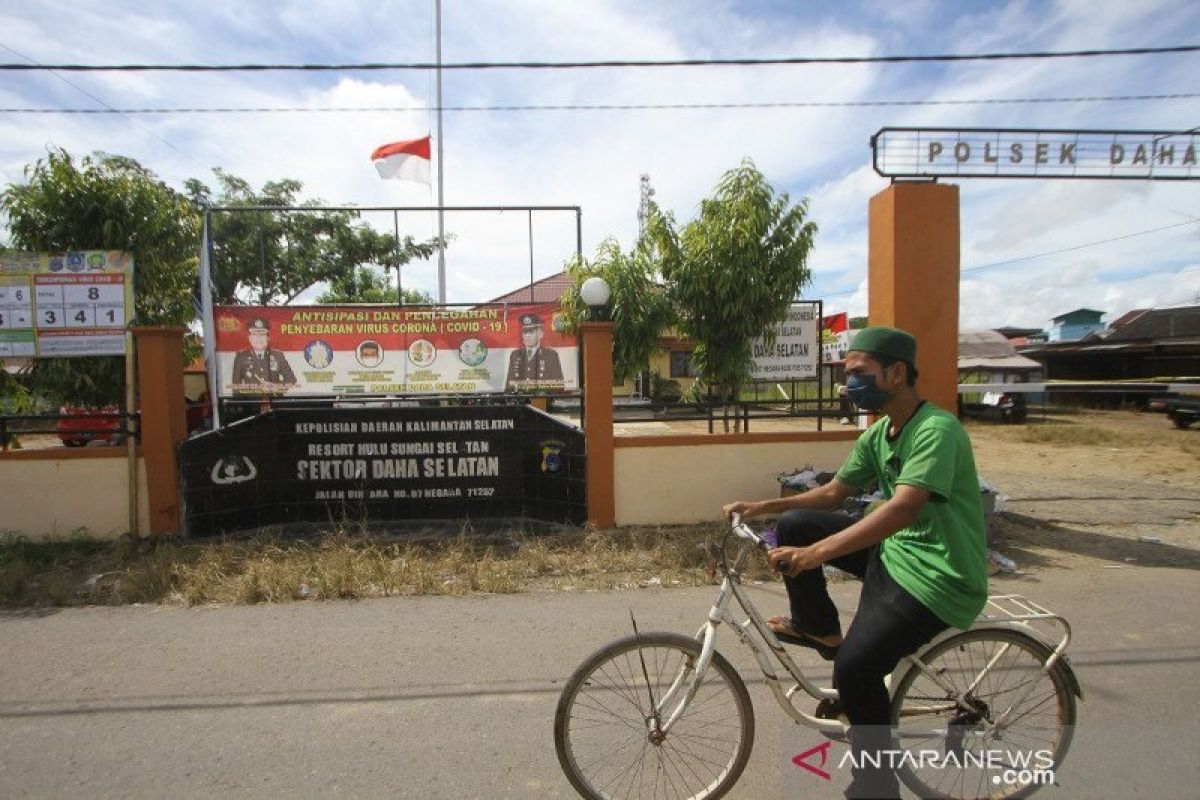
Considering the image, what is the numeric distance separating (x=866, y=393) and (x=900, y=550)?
0.57 m

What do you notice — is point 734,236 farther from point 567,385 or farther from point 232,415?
point 232,415

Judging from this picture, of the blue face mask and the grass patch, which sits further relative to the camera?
the grass patch

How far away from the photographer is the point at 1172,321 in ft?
85.0

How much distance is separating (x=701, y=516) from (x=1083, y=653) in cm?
365

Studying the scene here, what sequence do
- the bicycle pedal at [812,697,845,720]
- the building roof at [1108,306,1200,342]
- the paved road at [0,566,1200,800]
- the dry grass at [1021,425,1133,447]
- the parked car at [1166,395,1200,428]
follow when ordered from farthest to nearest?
the building roof at [1108,306,1200,342], the parked car at [1166,395,1200,428], the dry grass at [1021,425,1133,447], the paved road at [0,566,1200,800], the bicycle pedal at [812,697,845,720]

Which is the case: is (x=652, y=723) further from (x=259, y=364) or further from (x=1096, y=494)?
(x=1096, y=494)

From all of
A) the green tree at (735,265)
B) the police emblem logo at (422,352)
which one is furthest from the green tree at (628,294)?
the police emblem logo at (422,352)

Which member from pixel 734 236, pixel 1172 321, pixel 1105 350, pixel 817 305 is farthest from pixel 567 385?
pixel 1172 321

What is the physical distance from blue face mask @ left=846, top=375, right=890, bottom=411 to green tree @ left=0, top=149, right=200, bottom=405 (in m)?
7.27

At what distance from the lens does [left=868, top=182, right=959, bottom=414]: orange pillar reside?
6770mm

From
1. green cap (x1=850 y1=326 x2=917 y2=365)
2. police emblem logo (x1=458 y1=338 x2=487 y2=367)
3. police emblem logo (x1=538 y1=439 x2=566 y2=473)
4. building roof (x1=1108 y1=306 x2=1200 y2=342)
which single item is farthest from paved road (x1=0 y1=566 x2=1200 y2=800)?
building roof (x1=1108 y1=306 x2=1200 y2=342)

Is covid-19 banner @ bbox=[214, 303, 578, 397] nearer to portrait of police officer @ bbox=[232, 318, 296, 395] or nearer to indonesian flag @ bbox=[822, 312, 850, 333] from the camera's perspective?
portrait of police officer @ bbox=[232, 318, 296, 395]

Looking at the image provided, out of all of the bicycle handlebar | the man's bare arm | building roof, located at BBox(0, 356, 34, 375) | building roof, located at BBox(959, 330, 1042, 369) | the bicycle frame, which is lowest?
the bicycle frame

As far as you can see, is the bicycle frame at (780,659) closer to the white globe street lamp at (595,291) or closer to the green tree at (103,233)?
the white globe street lamp at (595,291)
